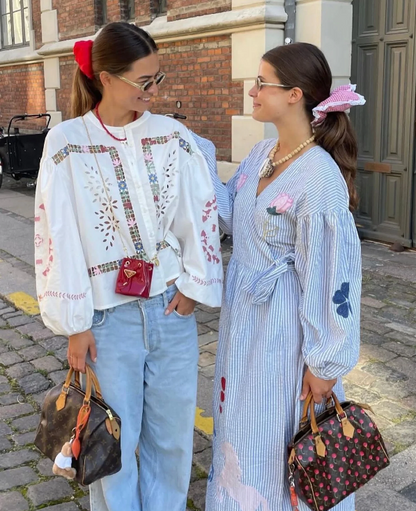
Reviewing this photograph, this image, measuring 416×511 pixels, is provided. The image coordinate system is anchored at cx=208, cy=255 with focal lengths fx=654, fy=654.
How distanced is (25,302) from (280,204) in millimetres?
4084

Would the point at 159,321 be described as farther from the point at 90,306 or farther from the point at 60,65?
the point at 60,65

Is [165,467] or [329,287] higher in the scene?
[329,287]

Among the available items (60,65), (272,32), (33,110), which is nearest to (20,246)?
(272,32)

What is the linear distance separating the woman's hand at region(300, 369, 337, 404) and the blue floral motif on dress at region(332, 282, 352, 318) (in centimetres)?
24

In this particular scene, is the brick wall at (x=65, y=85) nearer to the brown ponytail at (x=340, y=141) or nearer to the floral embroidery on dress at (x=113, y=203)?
the floral embroidery on dress at (x=113, y=203)

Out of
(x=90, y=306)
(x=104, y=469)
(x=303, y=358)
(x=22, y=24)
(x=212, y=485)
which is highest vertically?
(x=22, y=24)

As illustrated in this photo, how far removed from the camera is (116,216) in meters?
2.13

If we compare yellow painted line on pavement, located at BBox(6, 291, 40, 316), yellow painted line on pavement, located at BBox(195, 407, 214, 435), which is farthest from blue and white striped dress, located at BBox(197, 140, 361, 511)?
yellow painted line on pavement, located at BBox(6, 291, 40, 316)

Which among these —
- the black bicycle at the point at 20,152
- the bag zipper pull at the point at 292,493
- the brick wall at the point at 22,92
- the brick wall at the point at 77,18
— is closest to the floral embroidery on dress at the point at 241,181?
the bag zipper pull at the point at 292,493

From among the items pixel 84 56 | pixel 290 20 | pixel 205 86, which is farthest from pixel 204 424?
pixel 205 86

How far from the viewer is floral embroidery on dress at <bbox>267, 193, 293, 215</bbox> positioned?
2131 mm

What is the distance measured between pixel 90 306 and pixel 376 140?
583 cm

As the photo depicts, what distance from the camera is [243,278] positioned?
2309 millimetres

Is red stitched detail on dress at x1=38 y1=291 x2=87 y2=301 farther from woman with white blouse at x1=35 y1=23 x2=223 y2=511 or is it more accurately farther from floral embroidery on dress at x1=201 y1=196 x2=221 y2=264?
floral embroidery on dress at x1=201 y1=196 x2=221 y2=264
